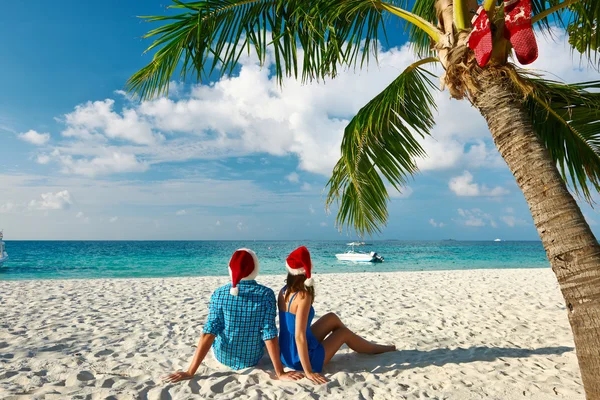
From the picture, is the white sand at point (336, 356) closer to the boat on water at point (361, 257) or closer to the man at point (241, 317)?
the man at point (241, 317)

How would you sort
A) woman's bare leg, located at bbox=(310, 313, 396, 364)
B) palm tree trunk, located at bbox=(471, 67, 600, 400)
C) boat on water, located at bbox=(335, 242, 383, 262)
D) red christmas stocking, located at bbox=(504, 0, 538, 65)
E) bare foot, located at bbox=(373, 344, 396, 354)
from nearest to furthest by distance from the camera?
palm tree trunk, located at bbox=(471, 67, 600, 400)
red christmas stocking, located at bbox=(504, 0, 538, 65)
woman's bare leg, located at bbox=(310, 313, 396, 364)
bare foot, located at bbox=(373, 344, 396, 354)
boat on water, located at bbox=(335, 242, 383, 262)

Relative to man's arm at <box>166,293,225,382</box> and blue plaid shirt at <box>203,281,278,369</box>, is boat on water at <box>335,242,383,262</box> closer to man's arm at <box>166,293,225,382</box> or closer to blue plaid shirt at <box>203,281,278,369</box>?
blue plaid shirt at <box>203,281,278,369</box>

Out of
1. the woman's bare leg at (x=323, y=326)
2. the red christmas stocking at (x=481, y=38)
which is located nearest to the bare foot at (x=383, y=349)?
the woman's bare leg at (x=323, y=326)

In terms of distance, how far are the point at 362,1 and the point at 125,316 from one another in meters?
5.10

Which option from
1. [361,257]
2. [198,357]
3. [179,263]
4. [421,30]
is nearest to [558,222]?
[198,357]

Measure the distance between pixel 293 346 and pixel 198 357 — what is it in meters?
0.74

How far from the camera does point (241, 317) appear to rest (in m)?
3.14

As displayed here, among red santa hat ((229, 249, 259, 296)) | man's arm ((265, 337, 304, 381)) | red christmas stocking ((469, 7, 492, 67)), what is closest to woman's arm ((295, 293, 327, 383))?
man's arm ((265, 337, 304, 381))

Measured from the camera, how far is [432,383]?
10.4ft

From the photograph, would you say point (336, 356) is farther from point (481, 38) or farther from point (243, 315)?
point (481, 38)

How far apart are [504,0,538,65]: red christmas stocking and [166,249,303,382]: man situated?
2.26 metres

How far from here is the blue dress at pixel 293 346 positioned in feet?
10.6

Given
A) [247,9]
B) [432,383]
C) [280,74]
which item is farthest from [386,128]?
[432,383]

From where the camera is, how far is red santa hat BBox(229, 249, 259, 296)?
3.07 metres
